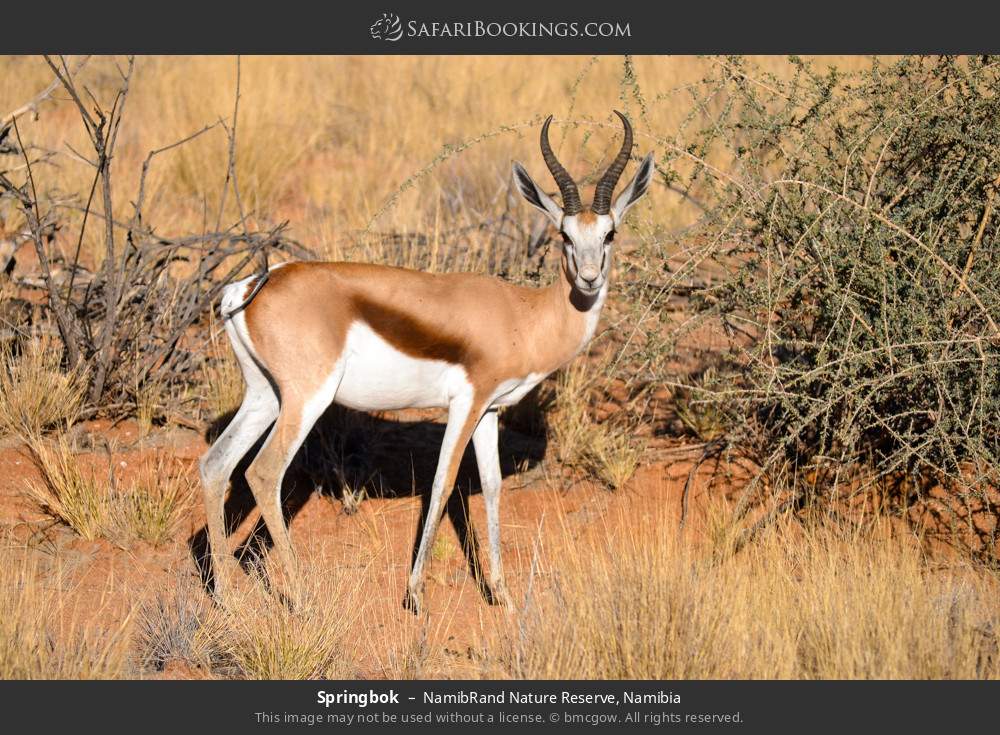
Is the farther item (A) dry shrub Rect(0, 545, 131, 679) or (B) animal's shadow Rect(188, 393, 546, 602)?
(B) animal's shadow Rect(188, 393, 546, 602)

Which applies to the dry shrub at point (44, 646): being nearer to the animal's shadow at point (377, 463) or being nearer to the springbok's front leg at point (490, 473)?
the animal's shadow at point (377, 463)

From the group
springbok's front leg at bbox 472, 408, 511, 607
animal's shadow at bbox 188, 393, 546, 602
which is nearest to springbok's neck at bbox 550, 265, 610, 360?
springbok's front leg at bbox 472, 408, 511, 607

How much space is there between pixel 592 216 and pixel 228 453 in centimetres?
240

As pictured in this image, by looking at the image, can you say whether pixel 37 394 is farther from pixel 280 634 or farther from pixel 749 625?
pixel 749 625

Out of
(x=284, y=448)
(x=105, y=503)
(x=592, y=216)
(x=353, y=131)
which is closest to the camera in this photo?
(x=284, y=448)

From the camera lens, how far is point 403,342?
598cm

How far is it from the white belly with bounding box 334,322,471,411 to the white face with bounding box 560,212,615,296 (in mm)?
850

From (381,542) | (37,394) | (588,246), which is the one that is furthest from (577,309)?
(37,394)

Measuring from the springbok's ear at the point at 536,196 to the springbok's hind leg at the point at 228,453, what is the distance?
1.84 m

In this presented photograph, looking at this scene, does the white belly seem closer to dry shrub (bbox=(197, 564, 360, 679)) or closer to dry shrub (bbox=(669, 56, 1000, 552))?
dry shrub (bbox=(197, 564, 360, 679))

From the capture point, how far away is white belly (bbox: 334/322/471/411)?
596cm

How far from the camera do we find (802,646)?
512 cm

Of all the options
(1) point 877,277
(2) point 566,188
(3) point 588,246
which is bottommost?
(1) point 877,277

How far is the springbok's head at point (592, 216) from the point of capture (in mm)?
5895
